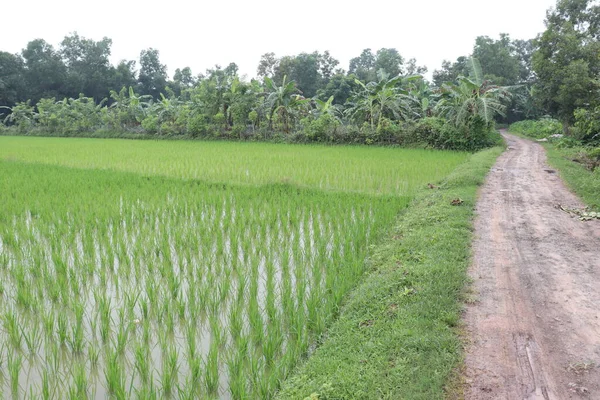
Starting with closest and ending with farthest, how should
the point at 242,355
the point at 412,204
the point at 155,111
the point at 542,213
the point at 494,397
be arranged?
the point at 494,397 < the point at 242,355 < the point at 542,213 < the point at 412,204 < the point at 155,111

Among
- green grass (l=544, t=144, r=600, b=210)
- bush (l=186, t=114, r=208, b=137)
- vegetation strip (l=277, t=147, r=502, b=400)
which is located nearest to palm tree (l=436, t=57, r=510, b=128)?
green grass (l=544, t=144, r=600, b=210)

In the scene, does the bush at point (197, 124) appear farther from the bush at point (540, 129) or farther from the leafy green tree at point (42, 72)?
the leafy green tree at point (42, 72)

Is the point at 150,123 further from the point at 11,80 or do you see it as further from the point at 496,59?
the point at 496,59

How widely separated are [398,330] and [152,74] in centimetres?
5272

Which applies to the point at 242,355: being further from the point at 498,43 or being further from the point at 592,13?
the point at 498,43

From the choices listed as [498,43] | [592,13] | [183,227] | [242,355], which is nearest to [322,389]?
[242,355]

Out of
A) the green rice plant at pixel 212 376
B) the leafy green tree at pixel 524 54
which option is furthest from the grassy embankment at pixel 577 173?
the leafy green tree at pixel 524 54

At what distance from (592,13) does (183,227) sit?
21.4 m

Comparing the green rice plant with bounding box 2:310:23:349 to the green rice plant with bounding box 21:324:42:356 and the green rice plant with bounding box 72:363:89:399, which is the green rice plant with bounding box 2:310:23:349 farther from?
the green rice plant with bounding box 72:363:89:399

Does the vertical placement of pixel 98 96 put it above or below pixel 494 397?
above

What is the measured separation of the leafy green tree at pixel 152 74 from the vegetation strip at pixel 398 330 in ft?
157

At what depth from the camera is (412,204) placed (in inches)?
Answer: 263

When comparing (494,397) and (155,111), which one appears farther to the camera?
(155,111)

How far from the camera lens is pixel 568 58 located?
55.6 feet
